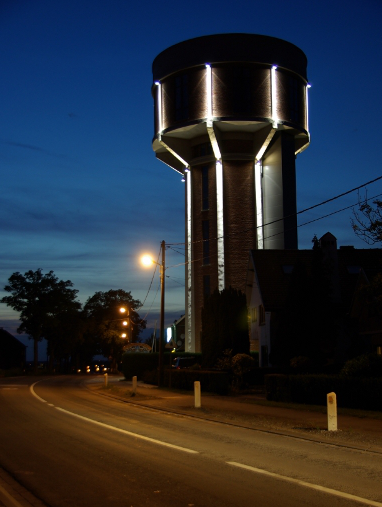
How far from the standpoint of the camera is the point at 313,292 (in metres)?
31.9

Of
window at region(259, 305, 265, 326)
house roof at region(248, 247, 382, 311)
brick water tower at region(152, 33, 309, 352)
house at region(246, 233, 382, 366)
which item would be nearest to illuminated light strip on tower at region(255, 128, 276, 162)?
brick water tower at region(152, 33, 309, 352)

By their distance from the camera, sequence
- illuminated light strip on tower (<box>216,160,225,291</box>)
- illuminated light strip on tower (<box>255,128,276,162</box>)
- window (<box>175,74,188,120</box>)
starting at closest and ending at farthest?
illuminated light strip on tower (<box>255,128,276,162</box>)
illuminated light strip on tower (<box>216,160,225,291</box>)
window (<box>175,74,188,120</box>)

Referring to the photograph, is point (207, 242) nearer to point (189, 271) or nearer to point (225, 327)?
point (189, 271)

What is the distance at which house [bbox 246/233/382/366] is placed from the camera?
32125 mm

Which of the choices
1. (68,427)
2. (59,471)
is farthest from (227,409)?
(59,471)

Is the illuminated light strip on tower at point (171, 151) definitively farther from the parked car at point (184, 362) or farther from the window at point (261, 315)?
the window at point (261, 315)

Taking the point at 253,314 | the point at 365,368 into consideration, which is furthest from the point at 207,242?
the point at 365,368

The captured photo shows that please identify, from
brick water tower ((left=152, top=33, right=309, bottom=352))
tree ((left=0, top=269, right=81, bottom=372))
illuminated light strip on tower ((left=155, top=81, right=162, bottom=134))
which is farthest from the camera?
tree ((left=0, top=269, right=81, bottom=372))

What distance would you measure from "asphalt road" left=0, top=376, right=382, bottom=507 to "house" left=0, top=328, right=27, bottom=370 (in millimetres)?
91057

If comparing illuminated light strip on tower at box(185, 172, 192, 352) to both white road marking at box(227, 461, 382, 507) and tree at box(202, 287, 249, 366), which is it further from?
white road marking at box(227, 461, 382, 507)

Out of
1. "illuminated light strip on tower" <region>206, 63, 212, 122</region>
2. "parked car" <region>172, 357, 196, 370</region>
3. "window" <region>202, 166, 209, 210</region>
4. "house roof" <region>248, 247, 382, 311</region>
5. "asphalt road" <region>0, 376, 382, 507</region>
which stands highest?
"illuminated light strip on tower" <region>206, 63, 212, 122</region>

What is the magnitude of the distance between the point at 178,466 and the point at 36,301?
76.5m

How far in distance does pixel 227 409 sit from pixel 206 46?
40.3 meters

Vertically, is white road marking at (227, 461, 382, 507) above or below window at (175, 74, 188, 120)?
below
